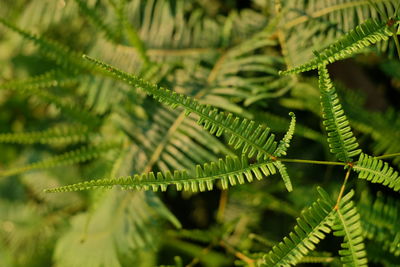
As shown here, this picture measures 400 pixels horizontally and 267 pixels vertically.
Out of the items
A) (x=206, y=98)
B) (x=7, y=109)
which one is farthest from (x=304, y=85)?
(x=7, y=109)

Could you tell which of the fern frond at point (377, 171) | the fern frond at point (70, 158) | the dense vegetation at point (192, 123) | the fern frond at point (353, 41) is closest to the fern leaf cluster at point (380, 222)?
the dense vegetation at point (192, 123)

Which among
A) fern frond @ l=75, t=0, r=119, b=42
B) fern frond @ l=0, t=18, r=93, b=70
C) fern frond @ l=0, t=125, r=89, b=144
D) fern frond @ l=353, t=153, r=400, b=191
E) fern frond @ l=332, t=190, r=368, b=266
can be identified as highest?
fern frond @ l=353, t=153, r=400, b=191

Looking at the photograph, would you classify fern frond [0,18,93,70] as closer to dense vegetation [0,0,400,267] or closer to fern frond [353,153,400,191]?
dense vegetation [0,0,400,267]

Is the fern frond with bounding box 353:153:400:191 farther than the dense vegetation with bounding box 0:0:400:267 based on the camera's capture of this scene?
No

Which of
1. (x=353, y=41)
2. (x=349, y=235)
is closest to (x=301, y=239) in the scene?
(x=349, y=235)

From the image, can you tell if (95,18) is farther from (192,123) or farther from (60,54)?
(192,123)

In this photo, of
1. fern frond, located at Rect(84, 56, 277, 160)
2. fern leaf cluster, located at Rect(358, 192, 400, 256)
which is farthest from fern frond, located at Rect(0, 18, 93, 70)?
fern leaf cluster, located at Rect(358, 192, 400, 256)
